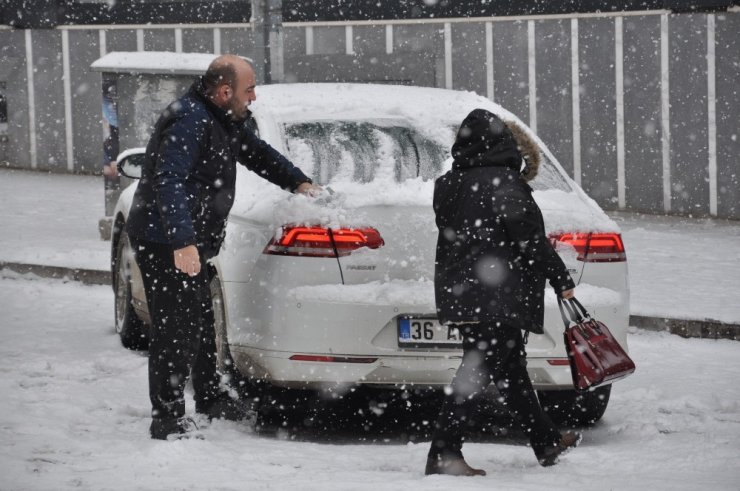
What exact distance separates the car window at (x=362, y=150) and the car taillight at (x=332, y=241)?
538 mm

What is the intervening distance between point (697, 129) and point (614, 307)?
10.0m

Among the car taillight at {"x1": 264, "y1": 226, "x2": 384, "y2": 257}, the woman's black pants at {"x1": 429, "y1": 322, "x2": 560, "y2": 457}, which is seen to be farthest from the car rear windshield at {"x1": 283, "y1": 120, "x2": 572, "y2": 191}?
the woman's black pants at {"x1": 429, "y1": 322, "x2": 560, "y2": 457}

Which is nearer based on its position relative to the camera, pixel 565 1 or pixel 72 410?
pixel 72 410

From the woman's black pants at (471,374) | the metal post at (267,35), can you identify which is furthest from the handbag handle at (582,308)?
the metal post at (267,35)

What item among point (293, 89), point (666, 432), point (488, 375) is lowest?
point (666, 432)

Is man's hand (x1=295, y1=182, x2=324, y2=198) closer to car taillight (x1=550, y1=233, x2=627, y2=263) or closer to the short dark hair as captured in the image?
the short dark hair

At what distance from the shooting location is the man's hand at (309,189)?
631cm

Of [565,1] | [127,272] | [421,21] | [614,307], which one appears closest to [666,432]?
[614,307]

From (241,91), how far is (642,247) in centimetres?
780

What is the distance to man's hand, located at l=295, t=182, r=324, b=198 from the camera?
631 centimetres

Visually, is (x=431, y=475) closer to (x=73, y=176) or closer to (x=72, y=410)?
(x=72, y=410)

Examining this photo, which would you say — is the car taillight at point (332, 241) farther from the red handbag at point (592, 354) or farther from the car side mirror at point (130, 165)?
the car side mirror at point (130, 165)

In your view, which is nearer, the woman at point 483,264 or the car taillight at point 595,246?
the woman at point 483,264

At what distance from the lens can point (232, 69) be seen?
622 centimetres
